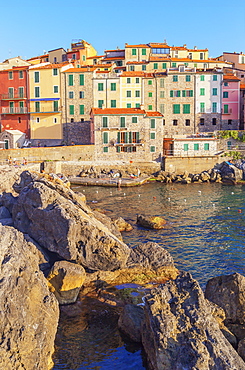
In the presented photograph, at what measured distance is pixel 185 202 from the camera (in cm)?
3659

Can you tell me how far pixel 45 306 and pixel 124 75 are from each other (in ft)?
165

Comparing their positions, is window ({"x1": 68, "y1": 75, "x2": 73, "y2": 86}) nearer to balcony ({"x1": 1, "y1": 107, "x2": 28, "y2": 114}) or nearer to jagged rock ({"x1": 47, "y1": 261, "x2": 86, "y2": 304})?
balcony ({"x1": 1, "y1": 107, "x2": 28, "y2": 114})

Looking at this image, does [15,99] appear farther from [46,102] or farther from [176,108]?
[176,108]

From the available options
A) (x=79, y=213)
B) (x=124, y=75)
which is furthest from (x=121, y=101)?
(x=79, y=213)

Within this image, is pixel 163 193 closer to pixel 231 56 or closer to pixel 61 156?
pixel 61 156

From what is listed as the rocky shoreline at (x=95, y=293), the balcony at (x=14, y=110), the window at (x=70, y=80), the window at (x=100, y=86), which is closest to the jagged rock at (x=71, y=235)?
the rocky shoreline at (x=95, y=293)

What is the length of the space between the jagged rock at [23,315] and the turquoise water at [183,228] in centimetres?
109

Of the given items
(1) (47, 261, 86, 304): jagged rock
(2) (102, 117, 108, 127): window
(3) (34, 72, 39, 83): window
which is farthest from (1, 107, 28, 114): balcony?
(1) (47, 261, 86, 304): jagged rock

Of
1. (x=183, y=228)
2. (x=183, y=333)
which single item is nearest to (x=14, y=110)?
(x=183, y=228)

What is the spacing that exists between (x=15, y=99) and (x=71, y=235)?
A: 46.7m

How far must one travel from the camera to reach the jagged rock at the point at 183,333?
9.24 meters

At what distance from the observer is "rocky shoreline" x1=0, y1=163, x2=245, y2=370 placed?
9.80m

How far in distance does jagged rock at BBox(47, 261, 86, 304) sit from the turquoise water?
2.13m

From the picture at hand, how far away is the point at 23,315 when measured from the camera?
10547 millimetres
